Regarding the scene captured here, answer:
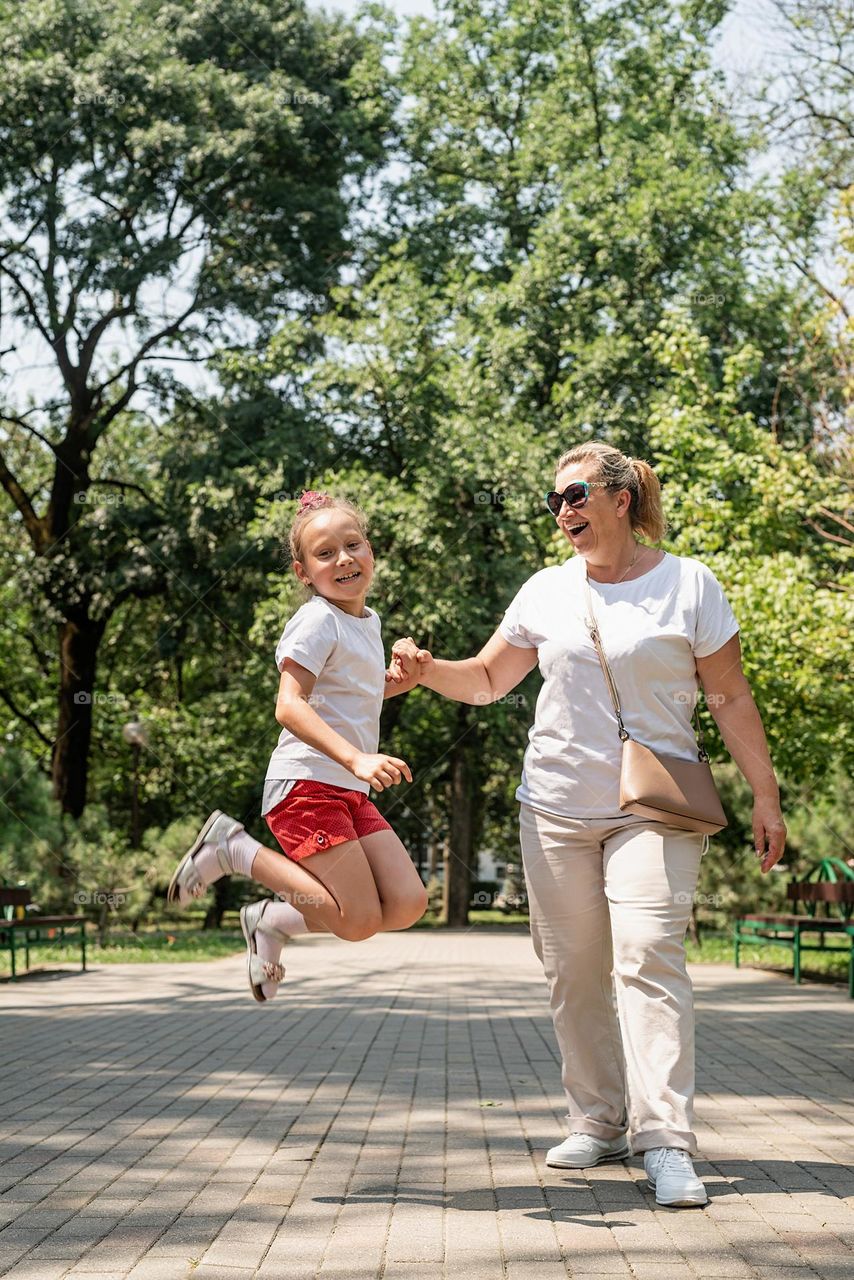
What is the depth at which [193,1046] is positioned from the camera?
8.74 meters

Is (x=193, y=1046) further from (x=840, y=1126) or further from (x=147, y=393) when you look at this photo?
(x=147, y=393)

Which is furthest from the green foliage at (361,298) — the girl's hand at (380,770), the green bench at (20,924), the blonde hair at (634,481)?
the girl's hand at (380,770)

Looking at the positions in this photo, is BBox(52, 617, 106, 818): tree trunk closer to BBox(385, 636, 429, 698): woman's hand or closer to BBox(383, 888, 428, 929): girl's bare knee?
BBox(385, 636, 429, 698): woman's hand

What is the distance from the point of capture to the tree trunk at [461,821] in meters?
28.4

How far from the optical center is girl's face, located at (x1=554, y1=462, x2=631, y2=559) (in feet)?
15.5

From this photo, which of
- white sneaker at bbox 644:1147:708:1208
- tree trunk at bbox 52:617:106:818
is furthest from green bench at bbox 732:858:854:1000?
tree trunk at bbox 52:617:106:818

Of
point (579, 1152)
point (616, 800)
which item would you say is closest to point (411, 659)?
point (616, 800)

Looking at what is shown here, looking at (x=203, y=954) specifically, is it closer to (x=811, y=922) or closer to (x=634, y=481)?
(x=811, y=922)

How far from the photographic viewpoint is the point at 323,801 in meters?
4.40

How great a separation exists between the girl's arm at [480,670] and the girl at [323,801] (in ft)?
0.90

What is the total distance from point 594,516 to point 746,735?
0.84m

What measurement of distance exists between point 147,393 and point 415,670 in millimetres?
22332

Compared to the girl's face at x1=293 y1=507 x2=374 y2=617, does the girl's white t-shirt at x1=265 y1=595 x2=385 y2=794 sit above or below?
below

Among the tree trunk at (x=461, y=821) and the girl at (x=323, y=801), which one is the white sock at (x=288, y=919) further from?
the tree trunk at (x=461, y=821)
